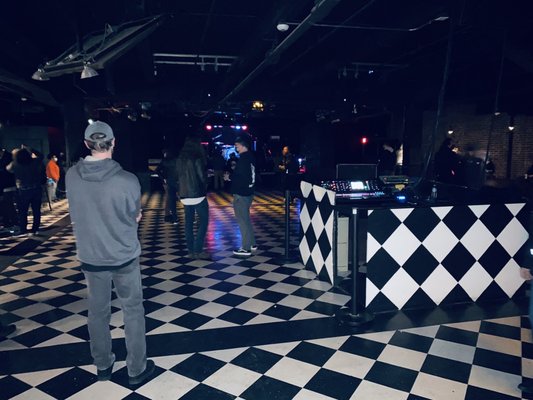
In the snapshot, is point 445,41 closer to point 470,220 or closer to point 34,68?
point 470,220

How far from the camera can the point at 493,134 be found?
1405cm

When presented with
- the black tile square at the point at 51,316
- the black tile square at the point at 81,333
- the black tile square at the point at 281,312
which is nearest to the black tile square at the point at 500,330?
the black tile square at the point at 281,312

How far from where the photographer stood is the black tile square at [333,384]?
245cm

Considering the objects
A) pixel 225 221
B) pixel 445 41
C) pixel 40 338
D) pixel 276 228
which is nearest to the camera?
pixel 40 338

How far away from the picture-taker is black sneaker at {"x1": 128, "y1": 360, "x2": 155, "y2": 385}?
255cm

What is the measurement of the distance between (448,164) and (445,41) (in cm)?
248

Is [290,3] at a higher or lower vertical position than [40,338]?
higher

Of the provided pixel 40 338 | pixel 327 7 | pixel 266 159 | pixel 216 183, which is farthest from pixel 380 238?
pixel 266 159

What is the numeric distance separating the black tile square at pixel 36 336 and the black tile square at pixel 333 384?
2.23 m

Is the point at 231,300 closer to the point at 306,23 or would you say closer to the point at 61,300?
the point at 61,300

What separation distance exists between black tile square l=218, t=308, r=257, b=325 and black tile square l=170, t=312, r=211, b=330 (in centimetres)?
16

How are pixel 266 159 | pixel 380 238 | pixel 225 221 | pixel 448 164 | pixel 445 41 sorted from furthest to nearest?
pixel 266 159 → pixel 225 221 → pixel 445 41 → pixel 448 164 → pixel 380 238

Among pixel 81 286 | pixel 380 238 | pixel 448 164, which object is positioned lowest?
pixel 81 286

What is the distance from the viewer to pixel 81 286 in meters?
4.52
